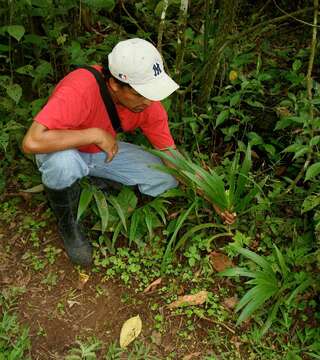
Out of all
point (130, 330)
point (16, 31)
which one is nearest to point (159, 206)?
point (130, 330)

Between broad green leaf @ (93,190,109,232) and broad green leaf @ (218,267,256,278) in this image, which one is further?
broad green leaf @ (93,190,109,232)

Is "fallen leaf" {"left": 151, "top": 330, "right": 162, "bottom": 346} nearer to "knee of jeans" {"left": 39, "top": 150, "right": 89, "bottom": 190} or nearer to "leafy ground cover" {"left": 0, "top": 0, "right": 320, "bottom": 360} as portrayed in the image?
"leafy ground cover" {"left": 0, "top": 0, "right": 320, "bottom": 360}

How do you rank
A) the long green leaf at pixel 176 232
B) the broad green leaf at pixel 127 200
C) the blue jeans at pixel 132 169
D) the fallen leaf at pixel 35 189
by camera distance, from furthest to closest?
the fallen leaf at pixel 35 189 < the broad green leaf at pixel 127 200 < the blue jeans at pixel 132 169 < the long green leaf at pixel 176 232

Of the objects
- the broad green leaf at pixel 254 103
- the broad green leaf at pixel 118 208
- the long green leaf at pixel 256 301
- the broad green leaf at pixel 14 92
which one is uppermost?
the broad green leaf at pixel 14 92

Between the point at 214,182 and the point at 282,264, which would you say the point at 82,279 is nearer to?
the point at 214,182

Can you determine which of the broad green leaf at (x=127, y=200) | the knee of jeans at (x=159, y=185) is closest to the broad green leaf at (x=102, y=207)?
the broad green leaf at (x=127, y=200)

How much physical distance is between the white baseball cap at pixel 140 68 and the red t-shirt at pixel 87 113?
0.19 meters

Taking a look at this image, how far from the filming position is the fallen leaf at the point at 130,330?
246 cm

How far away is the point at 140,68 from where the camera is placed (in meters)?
2.22

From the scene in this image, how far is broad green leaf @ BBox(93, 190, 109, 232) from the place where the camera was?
9.00ft

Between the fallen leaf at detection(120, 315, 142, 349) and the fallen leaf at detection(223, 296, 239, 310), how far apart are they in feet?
1.57

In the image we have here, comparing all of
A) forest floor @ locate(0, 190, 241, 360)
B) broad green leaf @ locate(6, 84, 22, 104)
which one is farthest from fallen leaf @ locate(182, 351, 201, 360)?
broad green leaf @ locate(6, 84, 22, 104)

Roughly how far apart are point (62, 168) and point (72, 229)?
46cm

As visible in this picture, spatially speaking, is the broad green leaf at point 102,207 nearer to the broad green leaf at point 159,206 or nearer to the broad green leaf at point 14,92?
the broad green leaf at point 159,206
